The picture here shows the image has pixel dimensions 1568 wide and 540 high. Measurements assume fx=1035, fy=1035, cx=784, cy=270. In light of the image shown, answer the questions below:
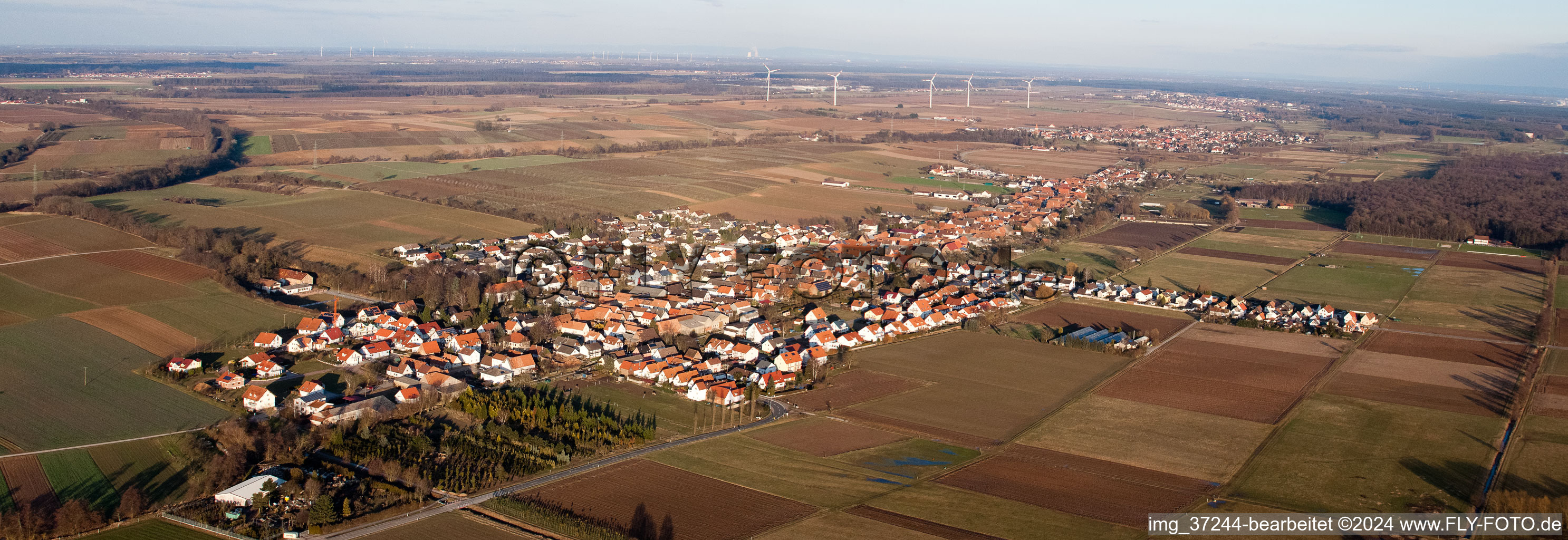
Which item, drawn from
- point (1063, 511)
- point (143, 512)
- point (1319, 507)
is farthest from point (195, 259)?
point (1319, 507)

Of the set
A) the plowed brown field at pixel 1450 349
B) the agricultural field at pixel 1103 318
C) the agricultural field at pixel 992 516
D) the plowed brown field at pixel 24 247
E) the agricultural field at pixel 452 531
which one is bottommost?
the agricultural field at pixel 452 531

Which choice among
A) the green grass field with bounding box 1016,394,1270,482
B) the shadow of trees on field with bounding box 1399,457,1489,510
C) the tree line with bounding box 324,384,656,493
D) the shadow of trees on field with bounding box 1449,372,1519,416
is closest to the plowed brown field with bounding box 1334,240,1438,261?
the shadow of trees on field with bounding box 1449,372,1519,416

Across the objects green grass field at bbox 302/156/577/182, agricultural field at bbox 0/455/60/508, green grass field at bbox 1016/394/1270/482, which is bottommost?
agricultural field at bbox 0/455/60/508

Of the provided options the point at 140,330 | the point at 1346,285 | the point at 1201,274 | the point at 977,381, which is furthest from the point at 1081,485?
the point at 1346,285

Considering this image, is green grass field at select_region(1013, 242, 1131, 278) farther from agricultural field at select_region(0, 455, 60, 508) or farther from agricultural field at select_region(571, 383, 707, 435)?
agricultural field at select_region(0, 455, 60, 508)

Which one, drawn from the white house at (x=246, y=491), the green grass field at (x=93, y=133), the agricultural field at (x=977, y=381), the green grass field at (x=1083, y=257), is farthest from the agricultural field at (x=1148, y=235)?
the green grass field at (x=93, y=133)

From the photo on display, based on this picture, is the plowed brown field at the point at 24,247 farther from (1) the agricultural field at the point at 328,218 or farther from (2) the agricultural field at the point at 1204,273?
(2) the agricultural field at the point at 1204,273
